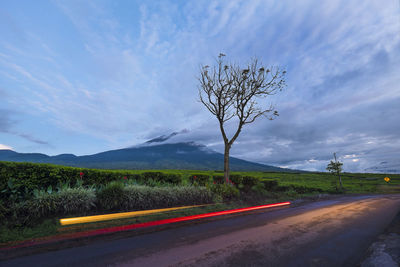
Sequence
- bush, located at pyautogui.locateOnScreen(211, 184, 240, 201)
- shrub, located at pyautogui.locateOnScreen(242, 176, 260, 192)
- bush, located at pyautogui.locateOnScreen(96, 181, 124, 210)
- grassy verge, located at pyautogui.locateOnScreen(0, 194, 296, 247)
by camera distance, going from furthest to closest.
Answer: shrub, located at pyautogui.locateOnScreen(242, 176, 260, 192), bush, located at pyautogui.locateOnScreen(211, 184, 240, 201), bush, located at pyautogui.locateOnScreen(96, 181, 124, 210), grassy verge, located at pyautogui.locateOnScreen(0, 194, 296, 247)

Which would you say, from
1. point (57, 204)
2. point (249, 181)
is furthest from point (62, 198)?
point (249, 181)

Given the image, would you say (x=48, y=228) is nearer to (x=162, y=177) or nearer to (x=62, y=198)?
(x=62, y=198)

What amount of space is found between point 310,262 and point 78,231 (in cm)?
579

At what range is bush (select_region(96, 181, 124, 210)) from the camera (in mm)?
7004

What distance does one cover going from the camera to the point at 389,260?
3.94m

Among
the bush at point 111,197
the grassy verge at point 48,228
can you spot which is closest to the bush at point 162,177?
the bush at point 111,197

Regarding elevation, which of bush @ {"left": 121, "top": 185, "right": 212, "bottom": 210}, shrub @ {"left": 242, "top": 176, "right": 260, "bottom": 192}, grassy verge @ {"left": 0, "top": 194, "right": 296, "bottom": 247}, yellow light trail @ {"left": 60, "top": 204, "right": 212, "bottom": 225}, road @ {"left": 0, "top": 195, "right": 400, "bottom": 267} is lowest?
road @ {"left": 0, "top": 195, "right": 400, "bottom": 267}

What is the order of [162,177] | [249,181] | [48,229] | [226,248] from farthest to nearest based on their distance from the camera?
1. [249,181]
2. [162,177]
3. [48,229]
4. [226,248]

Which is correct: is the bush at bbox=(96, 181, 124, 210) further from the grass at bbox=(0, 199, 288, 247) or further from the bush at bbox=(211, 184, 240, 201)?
the bush at bbox=(211, 184, 240, 201)

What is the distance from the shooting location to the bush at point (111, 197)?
23.0 feet

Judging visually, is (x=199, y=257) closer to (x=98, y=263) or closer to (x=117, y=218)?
(x=98, y=263)

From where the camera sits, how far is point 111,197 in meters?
7.12

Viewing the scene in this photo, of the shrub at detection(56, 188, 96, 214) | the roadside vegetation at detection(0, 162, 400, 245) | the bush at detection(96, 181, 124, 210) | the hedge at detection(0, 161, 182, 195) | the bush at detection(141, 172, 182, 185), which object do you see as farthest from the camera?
the bush at detection(141, 172, 182, 185)

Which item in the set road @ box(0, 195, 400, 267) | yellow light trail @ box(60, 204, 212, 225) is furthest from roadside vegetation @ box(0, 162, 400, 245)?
road @ box(0, 195, 400, 267)
